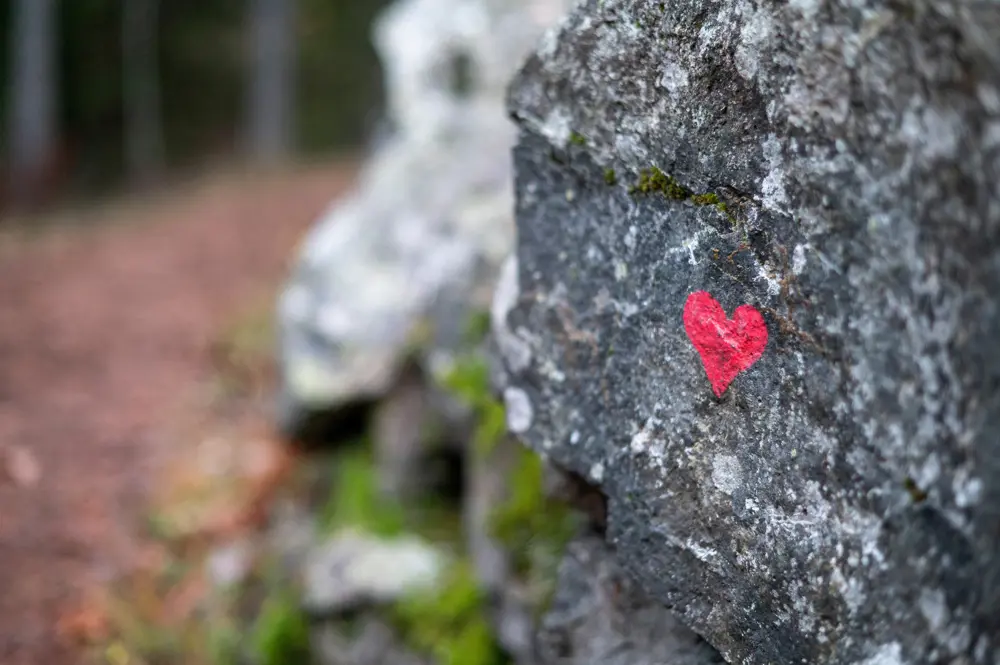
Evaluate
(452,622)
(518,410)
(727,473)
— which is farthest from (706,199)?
(452,622)

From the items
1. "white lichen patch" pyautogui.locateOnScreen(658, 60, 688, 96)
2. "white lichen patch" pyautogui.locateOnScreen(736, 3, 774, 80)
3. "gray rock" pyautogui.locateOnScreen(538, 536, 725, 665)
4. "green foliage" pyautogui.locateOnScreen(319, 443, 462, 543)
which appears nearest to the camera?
"white lichen patch" pyautogui.locateOnScreen(736, 3, 774, 80)

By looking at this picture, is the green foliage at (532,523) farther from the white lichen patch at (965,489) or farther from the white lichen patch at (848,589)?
the white lichen patch at (965,489)

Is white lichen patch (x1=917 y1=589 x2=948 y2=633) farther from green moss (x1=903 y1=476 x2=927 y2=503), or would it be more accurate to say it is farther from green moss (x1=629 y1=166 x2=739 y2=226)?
green moss (x1=629 y1=166 x2=739 y2=226)

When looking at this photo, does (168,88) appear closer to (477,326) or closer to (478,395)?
(477,326)

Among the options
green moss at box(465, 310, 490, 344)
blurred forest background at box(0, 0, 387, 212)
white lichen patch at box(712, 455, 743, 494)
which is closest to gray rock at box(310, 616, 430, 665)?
green moss at box(465, 310, 490, 344)

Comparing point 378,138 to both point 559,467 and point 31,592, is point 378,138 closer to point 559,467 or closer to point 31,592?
point 31,592

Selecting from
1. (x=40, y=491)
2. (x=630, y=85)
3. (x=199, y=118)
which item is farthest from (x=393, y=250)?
(x=199, y=118)
